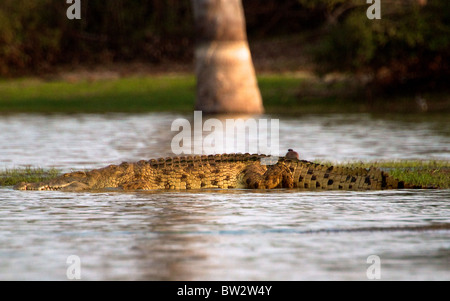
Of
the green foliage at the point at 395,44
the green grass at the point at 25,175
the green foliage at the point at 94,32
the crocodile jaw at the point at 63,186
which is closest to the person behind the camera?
the crocodile jaw at the point at 63,186

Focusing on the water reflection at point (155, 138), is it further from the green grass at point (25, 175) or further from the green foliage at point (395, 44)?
the green foliage at point (395, 44)

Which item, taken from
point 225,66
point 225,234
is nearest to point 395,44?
point 225,66

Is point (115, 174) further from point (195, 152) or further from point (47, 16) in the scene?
point (47, 16)

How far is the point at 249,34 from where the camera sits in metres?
41.1

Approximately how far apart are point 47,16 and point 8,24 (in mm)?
2447

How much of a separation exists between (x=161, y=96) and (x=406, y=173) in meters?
19.2

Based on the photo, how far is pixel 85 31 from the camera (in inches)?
1594

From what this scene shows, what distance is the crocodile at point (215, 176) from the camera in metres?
12.9

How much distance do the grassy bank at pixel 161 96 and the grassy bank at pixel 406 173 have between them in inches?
548

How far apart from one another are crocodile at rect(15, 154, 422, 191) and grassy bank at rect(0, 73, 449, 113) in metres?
16.3

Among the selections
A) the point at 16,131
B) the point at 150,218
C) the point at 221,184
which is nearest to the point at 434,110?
the point at 16,131

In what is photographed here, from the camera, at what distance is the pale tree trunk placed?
28828 millimetres

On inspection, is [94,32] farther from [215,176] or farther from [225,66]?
[215,176]

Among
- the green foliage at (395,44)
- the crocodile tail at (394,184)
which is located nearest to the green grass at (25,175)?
the crocodile tail at (394,184)
